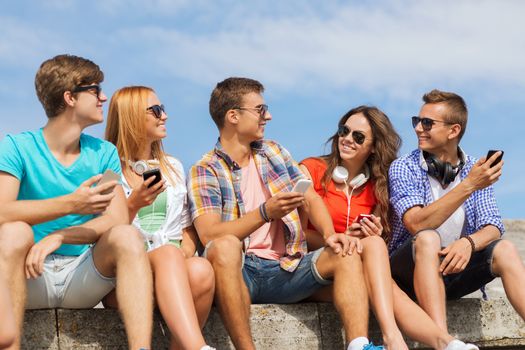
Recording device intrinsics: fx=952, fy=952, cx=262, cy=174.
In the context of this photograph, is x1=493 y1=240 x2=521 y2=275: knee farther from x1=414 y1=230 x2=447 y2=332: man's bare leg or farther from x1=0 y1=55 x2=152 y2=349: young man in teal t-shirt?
x1=0 y1=55 x2=152 y2=349: young man in teal t-shirt

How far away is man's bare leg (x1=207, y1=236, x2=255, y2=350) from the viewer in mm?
5621

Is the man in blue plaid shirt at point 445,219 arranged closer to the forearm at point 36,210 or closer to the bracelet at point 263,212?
the bracelet at point 263,212

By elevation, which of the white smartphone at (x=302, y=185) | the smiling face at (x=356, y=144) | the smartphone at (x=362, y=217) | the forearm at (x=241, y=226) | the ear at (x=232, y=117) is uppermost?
the ear at (x=232, y=117)

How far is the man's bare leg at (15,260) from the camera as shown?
16.6ft

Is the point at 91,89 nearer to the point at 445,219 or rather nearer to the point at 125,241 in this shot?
the point at 125,241

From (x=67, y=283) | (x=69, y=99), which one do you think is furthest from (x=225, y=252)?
(x=69, y=99)

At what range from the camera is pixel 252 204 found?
21.1 feet

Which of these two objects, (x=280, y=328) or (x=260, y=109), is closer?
(x=280, y=328)

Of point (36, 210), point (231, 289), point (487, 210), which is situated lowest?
point (231, 289)

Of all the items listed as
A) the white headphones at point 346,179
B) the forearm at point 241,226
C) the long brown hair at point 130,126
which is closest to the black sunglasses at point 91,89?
the long brown hair at point 130,126

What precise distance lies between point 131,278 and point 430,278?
2041 mm

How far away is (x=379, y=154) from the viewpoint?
702cm

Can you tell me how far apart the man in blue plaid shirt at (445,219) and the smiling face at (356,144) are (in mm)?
301

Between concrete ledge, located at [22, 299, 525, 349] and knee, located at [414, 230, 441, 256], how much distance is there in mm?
629
